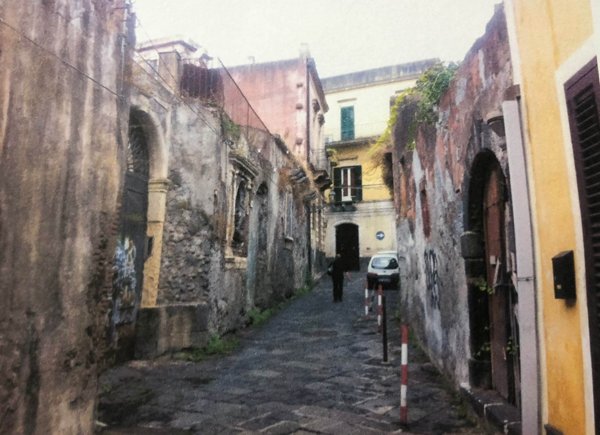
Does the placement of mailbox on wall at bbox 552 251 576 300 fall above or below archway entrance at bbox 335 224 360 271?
below

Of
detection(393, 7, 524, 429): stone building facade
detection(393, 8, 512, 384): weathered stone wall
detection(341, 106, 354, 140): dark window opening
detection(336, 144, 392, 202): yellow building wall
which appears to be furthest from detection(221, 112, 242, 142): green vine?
detection(341, 106, 354, 140): dark window opening

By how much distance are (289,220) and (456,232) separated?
32.5ft

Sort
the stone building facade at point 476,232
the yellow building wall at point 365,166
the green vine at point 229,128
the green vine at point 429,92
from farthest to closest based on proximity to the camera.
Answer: the yellow building wall at point 365,166 < the green vine at point 229,128 < the green vine at point 429,92 < the stone building facade at point 476,232

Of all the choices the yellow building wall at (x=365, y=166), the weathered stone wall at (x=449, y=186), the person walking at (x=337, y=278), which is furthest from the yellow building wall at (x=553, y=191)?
the yellow building wall at (x=365, y=166)

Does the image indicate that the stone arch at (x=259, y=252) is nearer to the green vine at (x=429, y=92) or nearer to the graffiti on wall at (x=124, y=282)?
the graffiti on wall at (x=124, y=282)

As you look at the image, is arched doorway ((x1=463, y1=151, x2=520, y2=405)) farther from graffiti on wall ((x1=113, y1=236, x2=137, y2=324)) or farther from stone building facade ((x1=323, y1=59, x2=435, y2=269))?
stone building facade ((x1=323, y1=59, x2=435, y2=269))

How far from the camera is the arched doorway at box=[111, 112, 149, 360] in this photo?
6.56m

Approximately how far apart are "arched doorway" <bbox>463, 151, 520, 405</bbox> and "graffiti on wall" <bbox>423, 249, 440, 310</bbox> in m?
1.70

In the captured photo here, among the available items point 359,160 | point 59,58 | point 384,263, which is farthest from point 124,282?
point 359,160

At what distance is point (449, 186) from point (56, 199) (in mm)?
4060

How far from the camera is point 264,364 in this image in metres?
6.81

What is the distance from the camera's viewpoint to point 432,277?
6.36m

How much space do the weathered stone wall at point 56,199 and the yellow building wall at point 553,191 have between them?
3360 millimetres

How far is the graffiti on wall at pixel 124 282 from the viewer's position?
6.50 m
